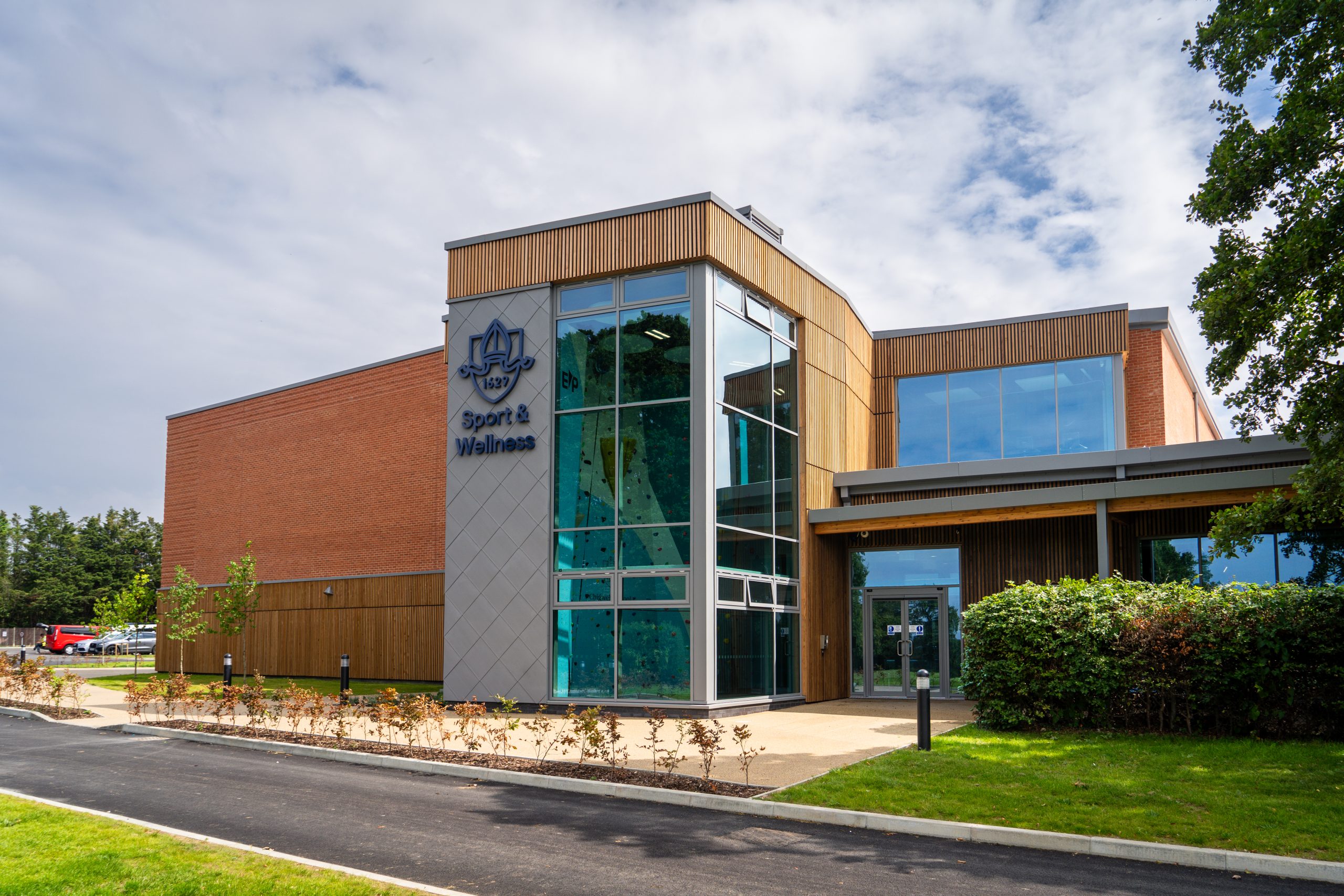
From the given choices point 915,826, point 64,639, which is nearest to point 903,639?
point 915,826

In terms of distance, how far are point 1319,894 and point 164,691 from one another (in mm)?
16611

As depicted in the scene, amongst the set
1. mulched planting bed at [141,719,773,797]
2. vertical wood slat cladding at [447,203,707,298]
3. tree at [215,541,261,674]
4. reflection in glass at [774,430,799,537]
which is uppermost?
vertical wood slat cladding at [447,203,707,298]

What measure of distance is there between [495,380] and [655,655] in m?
5.98

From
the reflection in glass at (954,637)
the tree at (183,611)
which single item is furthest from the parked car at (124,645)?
the reflection in glass at (954,637)

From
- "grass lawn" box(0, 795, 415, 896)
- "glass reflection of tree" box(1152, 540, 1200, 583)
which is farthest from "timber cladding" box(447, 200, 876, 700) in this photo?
"grass lawn" box(0, 795, 415, 896)

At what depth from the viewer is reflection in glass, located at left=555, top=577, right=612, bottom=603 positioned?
1798cm

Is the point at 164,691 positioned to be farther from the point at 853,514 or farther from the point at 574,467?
the point at 853,514

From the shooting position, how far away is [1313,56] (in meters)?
12.0

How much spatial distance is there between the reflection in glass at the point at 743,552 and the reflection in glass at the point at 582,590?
1.99m

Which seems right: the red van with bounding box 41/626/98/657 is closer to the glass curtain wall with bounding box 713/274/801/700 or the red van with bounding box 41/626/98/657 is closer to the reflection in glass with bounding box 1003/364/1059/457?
the glass curtain wall with bounding box 713/274/801/700

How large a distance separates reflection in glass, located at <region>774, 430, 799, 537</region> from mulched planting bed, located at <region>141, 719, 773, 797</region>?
8.77 meters

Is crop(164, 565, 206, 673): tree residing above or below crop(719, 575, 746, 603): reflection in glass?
below

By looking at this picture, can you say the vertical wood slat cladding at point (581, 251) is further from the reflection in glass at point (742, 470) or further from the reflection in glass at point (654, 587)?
the reflection in glass at point (654, 587)

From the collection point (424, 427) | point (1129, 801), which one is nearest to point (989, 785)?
point (1129, 801)
